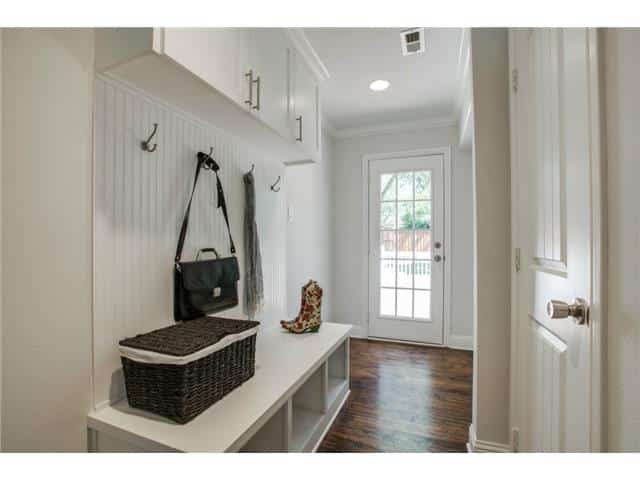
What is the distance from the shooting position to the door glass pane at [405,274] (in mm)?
3334

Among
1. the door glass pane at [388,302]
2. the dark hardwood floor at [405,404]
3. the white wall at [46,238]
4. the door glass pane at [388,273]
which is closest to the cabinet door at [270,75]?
the white wall at [46,238]

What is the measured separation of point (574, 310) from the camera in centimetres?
74

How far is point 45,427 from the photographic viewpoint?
2.94 feet

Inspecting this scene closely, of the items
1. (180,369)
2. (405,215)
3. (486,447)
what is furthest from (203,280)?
(405,215)

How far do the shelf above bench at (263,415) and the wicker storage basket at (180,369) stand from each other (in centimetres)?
4

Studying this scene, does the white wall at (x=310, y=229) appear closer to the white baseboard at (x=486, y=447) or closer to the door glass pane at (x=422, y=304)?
the door glass pane at (x=422, y=304)

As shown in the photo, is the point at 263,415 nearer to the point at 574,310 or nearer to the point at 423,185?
the point at 574,310

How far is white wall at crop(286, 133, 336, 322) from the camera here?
8.51 ft

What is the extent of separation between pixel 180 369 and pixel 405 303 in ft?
9.16

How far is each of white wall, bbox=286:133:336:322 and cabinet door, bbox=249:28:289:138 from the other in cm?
98

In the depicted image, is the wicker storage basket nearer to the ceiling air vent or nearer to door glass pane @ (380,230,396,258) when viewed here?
the ceiling air vent

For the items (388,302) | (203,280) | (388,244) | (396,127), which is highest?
(396,127)

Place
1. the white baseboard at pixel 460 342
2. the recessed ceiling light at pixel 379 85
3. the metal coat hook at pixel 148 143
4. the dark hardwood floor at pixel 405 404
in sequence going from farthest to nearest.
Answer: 1. the white baseboard at pixel 460 342
2. the recessed ceiling light at pixel 379 85
3. the dark hardwood floor at pixel 405 404
4. the metal coat hook at pixel 148 143

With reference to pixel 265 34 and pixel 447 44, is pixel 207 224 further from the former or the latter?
pixel 447 44
